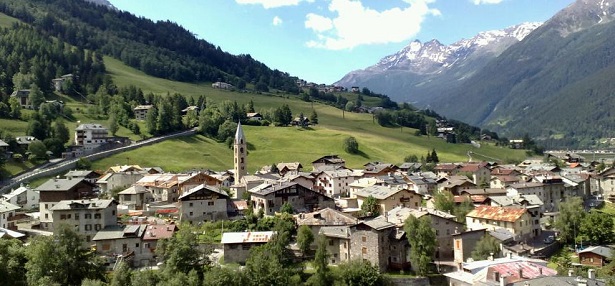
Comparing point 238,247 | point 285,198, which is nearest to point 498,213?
point 285,198

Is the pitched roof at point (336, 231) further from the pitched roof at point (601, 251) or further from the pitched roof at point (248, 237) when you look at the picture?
the pitched roof at point (601, 251)

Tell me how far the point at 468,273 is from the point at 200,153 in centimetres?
9154

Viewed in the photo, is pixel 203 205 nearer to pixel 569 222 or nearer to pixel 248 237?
pixel 248 237

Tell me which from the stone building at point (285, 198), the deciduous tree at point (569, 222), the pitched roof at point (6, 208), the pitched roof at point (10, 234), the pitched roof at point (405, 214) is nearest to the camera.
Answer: the pitched roof at point (10, 234)

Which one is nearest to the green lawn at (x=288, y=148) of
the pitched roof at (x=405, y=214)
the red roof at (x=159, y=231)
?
the red roof at (x=159, y=231)

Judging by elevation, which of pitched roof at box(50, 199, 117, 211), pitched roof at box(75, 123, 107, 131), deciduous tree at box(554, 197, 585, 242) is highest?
pitched roof at box(75, 123, 107, 131)

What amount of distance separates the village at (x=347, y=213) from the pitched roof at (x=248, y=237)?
4.2 inches

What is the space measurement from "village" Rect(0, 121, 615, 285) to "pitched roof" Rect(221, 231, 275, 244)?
11 centimetres

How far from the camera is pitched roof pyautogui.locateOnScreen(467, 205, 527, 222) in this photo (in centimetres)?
6431

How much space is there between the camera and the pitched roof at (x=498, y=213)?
64312 millimetres

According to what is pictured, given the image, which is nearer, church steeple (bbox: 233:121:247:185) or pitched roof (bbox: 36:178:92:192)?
pitched roof (bbox: 36:178:92:192)

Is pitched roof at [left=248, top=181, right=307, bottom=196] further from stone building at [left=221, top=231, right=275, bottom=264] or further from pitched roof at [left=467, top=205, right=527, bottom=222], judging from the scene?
pitched roof at [left=467, top=205, right=527, bottom=222]

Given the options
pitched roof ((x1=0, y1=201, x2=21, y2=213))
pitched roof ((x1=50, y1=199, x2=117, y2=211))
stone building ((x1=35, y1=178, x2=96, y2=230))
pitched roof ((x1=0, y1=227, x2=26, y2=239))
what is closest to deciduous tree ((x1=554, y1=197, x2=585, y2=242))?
pitched roof ((x1=50, y1=199, x2=117, y2=211))

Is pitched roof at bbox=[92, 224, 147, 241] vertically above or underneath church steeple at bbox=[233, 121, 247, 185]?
underneath
